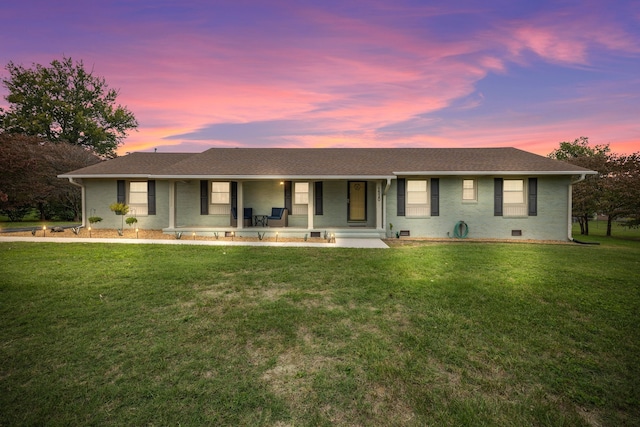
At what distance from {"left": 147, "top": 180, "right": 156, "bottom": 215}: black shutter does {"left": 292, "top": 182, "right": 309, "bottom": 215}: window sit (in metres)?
6.92

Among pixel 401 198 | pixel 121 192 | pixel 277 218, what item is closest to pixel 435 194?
pixel 401 198

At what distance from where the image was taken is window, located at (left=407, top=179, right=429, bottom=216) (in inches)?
554

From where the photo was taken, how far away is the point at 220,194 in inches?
581

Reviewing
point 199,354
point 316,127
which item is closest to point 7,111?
point 316,127

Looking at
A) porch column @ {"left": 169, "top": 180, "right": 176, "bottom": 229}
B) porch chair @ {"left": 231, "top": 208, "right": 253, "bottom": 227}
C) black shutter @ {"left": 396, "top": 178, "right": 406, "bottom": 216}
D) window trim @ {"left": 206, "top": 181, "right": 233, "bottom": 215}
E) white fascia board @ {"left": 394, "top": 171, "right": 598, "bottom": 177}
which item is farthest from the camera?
window trim @ {"left": 206, "top": 181, "right": 233, "bottom": 215}

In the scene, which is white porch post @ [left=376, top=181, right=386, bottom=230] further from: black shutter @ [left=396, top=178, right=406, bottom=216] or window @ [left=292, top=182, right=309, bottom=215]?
window @ [left=292, top=182, right=309, bottom=215]

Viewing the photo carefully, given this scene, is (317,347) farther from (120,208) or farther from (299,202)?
(120,208)

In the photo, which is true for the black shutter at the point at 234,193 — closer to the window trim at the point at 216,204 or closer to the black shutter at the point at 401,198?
the window trim at the point at 216,204

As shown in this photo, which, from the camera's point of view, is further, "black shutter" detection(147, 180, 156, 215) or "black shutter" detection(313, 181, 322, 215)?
"black shutter" detection(147, 180, 156, 215)

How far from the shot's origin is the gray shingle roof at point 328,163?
43.7 ft

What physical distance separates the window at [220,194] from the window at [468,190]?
11.2 metres

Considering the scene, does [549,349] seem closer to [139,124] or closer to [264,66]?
[264,66]

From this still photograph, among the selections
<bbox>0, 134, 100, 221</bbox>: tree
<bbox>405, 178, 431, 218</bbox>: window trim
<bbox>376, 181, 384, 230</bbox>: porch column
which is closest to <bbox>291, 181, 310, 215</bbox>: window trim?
<bbox>376, 181, 384, 230</bbox>: porch column

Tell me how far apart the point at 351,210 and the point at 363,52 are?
7.28 metres
